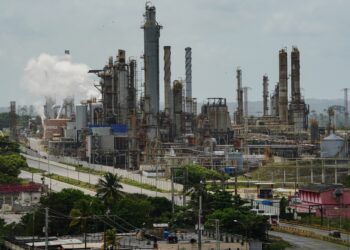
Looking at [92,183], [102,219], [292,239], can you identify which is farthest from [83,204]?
[92,183]

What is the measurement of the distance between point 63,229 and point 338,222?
55.6 feet

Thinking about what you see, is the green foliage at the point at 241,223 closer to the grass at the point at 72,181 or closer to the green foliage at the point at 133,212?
the green foliage at the point at 133,212

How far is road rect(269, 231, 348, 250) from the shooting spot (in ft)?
137

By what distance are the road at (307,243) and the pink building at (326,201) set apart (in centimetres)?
726

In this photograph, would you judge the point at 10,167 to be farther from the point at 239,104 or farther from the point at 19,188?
the point at 239,104

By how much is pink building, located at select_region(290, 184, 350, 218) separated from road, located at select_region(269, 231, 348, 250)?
726cm

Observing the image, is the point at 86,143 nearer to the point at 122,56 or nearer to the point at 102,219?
the point at 122,56

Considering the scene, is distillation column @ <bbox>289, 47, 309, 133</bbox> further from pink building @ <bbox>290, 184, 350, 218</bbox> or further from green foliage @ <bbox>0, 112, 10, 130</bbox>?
green foliage @ <bbox>0, 112, 10, 130</bbox>

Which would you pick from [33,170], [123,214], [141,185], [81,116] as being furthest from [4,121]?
[123,214]

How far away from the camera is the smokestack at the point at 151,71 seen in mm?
93188

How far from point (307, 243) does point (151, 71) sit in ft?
169

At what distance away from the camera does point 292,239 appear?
150 feet

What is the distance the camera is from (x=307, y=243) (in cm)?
4388

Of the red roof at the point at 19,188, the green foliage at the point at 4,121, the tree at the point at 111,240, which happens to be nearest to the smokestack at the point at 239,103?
the red roof at the point at 19,188
